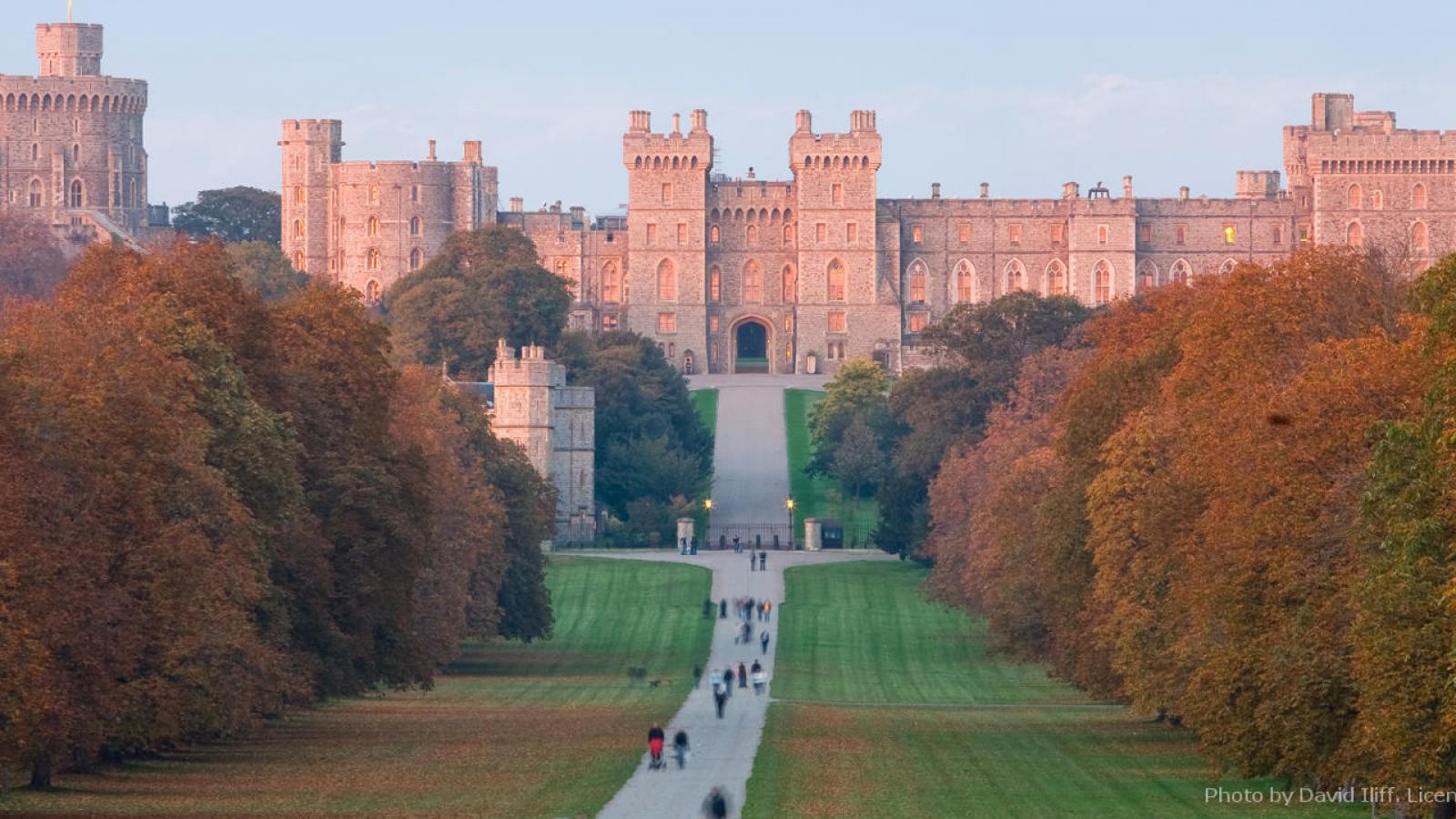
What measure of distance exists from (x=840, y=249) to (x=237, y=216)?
36812mm

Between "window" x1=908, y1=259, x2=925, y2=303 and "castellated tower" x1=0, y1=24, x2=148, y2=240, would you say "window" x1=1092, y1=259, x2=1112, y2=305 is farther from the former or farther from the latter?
"castellated tower" x1=0, y1=24, x2=148, y2=240

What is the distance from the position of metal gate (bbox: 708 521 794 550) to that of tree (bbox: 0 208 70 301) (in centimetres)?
1999

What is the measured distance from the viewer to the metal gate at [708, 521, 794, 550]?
79062mm

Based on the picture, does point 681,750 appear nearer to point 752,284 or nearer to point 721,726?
point 721,726

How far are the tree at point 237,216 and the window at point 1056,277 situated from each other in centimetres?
3923

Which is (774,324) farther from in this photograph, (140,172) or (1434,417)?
(1434,417)

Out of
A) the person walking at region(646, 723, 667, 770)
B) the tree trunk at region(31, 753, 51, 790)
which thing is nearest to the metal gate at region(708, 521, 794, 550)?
the person walking at region(646, 723, 667, 770)

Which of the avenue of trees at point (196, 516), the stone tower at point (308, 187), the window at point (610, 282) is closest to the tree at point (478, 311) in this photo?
the window at point (610, 282)

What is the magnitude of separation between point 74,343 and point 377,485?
686 cm

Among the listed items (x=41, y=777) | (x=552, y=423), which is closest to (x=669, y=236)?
(x=552, y=423)

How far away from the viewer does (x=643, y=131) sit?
375 ft

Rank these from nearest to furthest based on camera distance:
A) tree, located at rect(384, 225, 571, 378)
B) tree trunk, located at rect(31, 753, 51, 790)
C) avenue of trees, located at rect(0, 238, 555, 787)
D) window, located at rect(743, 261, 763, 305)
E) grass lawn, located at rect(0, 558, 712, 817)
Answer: avenue of trees, located at rect(0, 238, 555, 787) → grass lawn, located at rect(0, 558, 712, 817) → tree trunk, located at rect(31, 753, 51, 790) → tree, located at rect(384, 225, 571, 378) → window, located at rect(743, 261, 763, 305)

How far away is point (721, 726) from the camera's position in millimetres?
37844

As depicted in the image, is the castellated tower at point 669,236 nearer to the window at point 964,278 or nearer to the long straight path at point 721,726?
the window at point 964,278
